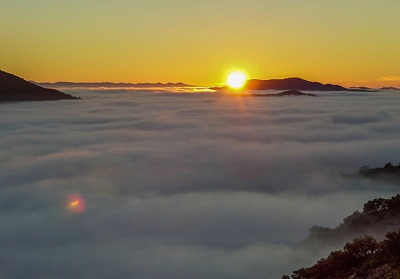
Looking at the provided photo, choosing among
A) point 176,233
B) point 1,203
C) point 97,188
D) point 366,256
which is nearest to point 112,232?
point 176,233

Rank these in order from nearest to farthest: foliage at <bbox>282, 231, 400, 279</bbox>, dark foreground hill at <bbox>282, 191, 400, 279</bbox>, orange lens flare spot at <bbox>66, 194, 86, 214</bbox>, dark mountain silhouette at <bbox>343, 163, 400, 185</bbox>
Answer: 1. dark foreground hill at <bbox>282, 191, 400, 279</bbox>
2. foliage at <bbox>282, 231, 400, 279</bbox>
3. dark mountain silhouette at <bbox>343, 163, 400, 185</bbox>
4. orange lens flare spot at <bbox>66, 194, 86, 214</bbox>

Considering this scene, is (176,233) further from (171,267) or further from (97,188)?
(97,188)

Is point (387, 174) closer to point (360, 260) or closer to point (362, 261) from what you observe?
point (360, 260)

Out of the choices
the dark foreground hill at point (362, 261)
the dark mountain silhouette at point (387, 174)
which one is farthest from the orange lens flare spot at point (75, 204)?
the dark foreground hill at point (362, 261)

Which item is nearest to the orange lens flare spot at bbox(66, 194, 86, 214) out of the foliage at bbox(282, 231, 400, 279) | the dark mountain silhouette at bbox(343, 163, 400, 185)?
the dark mountain silhouette at bbox(343, 163, 400, 185)

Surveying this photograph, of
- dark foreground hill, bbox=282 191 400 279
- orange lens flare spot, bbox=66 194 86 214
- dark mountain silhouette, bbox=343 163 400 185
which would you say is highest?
dark mountain silhouette, bbox=343 163 400 185

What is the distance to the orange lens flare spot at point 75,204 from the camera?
130m

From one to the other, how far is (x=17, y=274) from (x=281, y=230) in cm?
5421

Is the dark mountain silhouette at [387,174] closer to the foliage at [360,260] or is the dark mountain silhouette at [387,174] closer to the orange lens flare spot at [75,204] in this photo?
the foliage at [360,260]

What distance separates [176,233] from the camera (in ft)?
339

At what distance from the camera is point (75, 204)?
427 ft

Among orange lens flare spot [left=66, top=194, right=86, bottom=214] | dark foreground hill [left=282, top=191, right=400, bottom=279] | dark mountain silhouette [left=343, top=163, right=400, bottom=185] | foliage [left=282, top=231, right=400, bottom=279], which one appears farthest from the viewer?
orange lens flare spot [left=66, top=194, right=86, bottom=214]

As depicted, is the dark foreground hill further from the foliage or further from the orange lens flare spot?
the orange lens flare spot

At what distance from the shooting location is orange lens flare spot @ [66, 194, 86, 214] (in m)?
130
